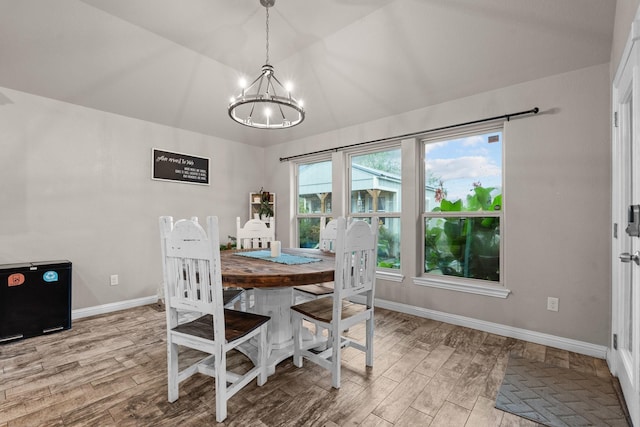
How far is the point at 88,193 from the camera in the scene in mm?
3330

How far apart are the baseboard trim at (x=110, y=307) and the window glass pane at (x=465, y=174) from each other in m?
3.55

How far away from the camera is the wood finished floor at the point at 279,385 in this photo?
1.69 m

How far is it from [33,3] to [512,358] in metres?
4.57

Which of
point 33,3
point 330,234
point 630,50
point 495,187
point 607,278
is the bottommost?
point 607,278

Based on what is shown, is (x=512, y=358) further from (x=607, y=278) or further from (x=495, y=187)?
(x=495, y=187)

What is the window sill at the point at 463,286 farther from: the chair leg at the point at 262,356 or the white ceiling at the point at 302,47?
the chair leg at the point at 262,356

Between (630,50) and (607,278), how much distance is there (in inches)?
65.8

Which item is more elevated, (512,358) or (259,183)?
(259,183)

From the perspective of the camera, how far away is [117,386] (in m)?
1.98

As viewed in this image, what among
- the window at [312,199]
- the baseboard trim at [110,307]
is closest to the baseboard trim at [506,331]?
the window at [312,199]

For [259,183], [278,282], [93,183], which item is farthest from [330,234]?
[93,183]

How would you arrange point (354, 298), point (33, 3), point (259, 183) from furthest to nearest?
point (259, 183) → point (354, 298) → point (33, 3)

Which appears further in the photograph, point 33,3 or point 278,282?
point 33,3

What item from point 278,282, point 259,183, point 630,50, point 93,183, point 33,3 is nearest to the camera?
point 630,50
